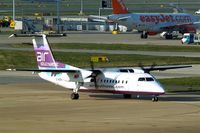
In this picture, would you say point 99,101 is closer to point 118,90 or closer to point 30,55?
point 118,90

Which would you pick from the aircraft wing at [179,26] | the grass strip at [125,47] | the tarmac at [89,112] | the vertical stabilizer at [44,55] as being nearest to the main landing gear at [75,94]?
the tarmac at [89,112]

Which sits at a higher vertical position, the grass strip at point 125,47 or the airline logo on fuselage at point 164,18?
the airline logo on fuselage at point 164,18

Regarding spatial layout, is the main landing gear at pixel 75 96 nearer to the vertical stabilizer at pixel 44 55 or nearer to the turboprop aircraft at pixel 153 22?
the vertical stabilizer at pixel 44 55

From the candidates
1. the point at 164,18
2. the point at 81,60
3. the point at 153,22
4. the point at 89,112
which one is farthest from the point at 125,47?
the point at 89,112

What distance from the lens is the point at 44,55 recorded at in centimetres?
6075

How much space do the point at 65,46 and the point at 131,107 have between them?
6636cm

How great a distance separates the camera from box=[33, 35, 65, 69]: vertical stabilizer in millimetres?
60406

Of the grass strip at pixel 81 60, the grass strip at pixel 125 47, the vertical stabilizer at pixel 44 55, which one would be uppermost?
the vertical stabilizer at pixel 44 55

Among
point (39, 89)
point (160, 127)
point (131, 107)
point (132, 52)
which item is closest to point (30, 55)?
point (132, 52)

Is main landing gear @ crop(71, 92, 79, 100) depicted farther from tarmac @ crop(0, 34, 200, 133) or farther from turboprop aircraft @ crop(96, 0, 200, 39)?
turboprop aircraft @ crop(96, 0, 200, 39)

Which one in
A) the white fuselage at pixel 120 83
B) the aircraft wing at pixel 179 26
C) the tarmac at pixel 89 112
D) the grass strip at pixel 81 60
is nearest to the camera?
the tarmac at pixel 89 112

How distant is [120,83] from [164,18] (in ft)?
305

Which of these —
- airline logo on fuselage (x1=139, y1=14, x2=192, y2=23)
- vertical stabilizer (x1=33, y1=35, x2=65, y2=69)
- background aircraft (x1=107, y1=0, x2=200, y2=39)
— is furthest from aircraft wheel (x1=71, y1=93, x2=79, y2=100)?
airline logo on fuselage (x1=139, y1=14, x2=192, y2=23)

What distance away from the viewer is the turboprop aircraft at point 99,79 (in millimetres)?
55656
